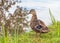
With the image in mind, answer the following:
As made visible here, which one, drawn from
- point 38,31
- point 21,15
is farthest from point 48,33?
point 21,15

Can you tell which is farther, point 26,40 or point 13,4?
point 13,4

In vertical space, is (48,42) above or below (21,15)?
below

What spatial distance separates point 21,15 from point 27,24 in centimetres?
24

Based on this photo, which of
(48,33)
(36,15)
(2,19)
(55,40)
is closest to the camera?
(55,40)

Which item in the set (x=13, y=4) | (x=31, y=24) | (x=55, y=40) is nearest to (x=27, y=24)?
(x=31, y=24)

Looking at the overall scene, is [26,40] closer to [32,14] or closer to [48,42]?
[48,42]

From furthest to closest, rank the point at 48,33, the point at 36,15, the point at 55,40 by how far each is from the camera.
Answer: the point at 36,15 < the point at 48,33 < the point at 55,40

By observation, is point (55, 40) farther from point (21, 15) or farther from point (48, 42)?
point (21, 15)

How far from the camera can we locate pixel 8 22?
5520 mm

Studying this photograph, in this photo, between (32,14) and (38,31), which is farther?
(32,14)

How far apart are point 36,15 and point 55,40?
1.35 metres

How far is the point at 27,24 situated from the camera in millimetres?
5637

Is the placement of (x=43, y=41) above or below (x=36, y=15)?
below

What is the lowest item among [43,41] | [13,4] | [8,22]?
[43,41]
